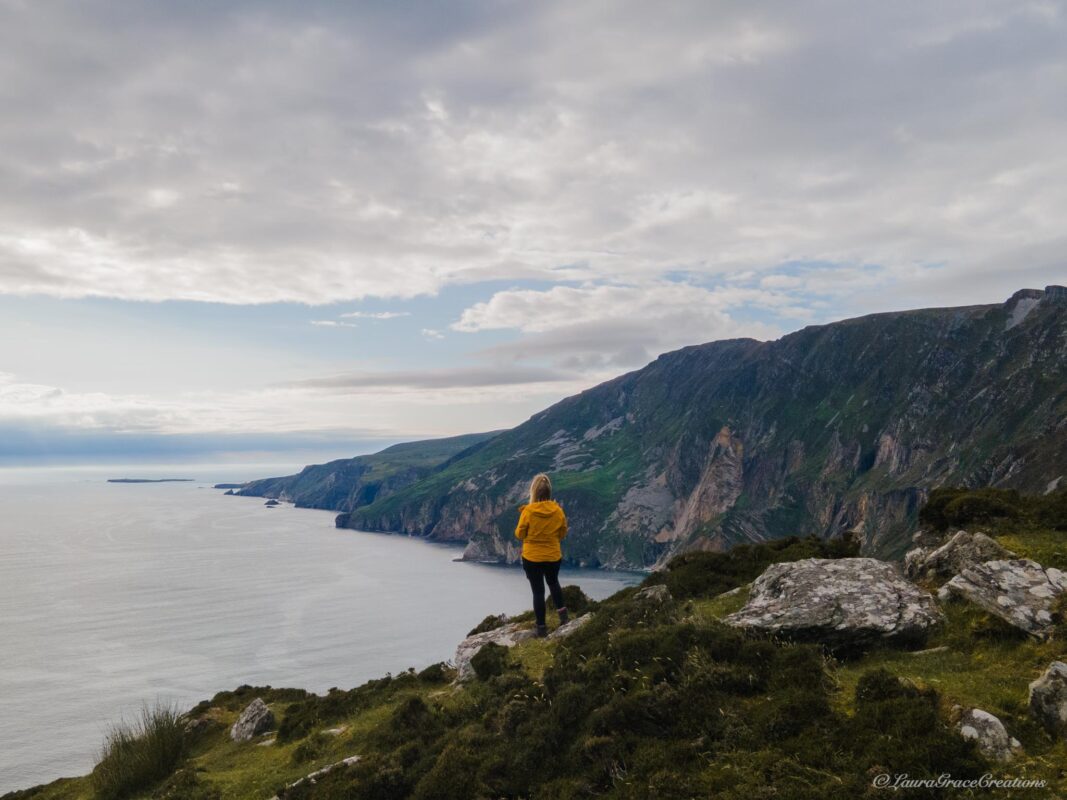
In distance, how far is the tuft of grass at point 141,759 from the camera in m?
18.6

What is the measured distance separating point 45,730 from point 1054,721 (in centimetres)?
8720

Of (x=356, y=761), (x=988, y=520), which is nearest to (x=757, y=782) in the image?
(x=356, y=761)

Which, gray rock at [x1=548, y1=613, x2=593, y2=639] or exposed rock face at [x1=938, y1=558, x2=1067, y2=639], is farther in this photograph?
gray rock at [x1=548, y1=613, x2=593, y2=639]

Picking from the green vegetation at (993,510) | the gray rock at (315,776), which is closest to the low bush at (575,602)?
the gray rock at (315,776)

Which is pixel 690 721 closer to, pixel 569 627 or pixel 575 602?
pixel 569 627

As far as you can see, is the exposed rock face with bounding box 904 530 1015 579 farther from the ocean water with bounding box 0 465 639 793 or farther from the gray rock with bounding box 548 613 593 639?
the ocean water with bounding box 0 465 639 793

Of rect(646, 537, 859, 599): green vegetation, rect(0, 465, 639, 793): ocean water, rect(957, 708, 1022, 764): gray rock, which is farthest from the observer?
rect(0, 465, 639, 793): ocean water

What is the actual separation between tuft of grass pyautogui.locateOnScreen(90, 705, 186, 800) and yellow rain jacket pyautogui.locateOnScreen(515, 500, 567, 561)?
525 inches

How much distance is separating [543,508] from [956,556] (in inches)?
413

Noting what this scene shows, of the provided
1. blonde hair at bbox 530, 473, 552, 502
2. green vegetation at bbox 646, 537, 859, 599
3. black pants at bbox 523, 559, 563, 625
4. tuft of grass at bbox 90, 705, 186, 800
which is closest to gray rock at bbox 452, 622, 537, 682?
black pants at bbox 523, 559, 563, 625

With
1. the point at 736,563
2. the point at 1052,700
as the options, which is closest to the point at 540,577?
the point at 736,563

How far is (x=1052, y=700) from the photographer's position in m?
8.50

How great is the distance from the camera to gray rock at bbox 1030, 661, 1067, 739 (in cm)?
833

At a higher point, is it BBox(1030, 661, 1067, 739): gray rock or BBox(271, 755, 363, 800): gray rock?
BBox(1030, 661, 1067, 739): gray rock
